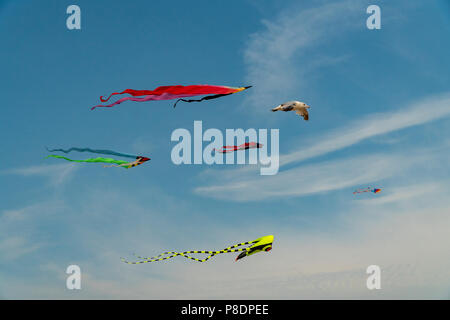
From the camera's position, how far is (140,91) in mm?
17406

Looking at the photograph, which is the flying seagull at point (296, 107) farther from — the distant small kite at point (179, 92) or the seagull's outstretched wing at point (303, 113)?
the distant small kite at point (179, 92)

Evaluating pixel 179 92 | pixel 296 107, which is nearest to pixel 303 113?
pixel 296 107

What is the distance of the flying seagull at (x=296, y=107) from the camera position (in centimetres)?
Answer: 1791

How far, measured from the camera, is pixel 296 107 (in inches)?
711

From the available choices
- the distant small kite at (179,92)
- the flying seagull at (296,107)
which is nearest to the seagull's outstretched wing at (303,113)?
the flying seagull at (296,107)

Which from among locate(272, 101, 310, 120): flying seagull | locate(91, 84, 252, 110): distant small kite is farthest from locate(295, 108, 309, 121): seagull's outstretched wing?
locate(91, 84, 252, 110): distant small kite

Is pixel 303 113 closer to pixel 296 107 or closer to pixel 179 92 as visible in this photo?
pixel 296 107

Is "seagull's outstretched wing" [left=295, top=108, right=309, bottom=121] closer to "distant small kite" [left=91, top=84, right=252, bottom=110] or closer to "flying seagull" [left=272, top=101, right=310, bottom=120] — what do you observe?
"flying seagull" [left=272, top=101, right=310, bottom=120]

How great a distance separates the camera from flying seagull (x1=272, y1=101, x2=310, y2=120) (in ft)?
58.7
